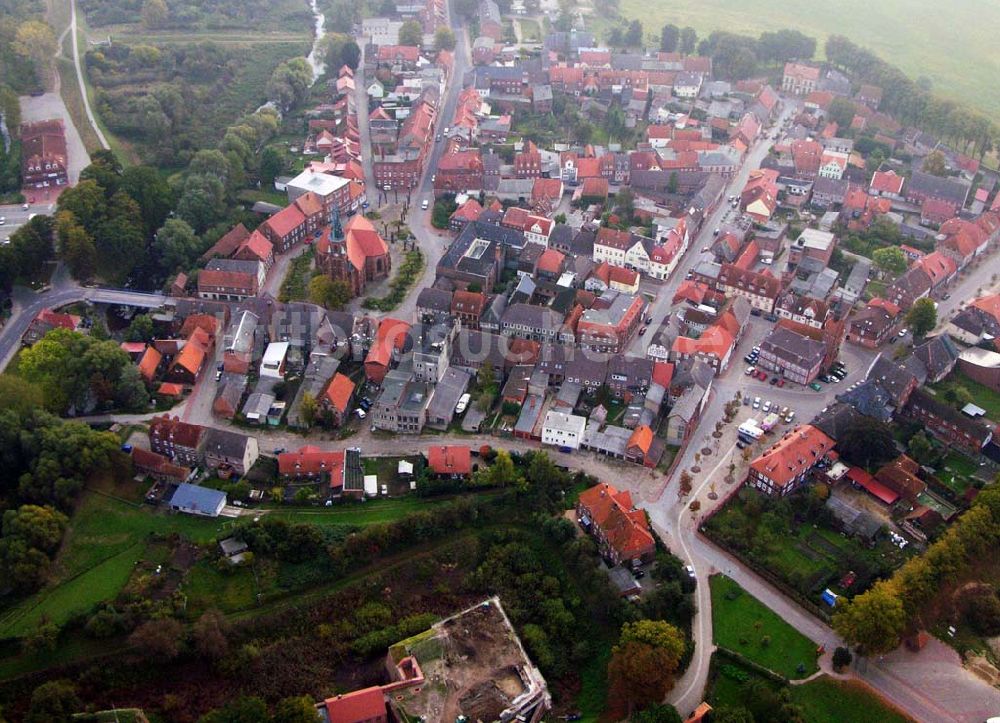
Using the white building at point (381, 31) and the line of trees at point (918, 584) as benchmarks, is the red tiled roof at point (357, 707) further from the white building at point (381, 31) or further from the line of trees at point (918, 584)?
the white building at point (381, 31)

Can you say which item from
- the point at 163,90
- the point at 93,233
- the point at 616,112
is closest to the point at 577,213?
the point at 616,112

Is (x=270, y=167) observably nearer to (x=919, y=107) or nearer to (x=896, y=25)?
(x=919, y=107)

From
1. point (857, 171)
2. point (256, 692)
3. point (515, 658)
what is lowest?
point (256, 692)

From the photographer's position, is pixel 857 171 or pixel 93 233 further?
pixel 857 171

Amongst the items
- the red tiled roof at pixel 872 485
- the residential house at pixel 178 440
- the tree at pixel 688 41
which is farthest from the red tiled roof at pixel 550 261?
the tree at pixel 688 41

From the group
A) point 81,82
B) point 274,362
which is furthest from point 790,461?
point 81,82

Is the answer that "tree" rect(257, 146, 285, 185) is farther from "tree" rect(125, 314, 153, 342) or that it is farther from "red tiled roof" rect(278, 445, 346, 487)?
"red tiled roof" rect(278, 445, 346, 487)

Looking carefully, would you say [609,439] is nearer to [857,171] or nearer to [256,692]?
[256,692]
